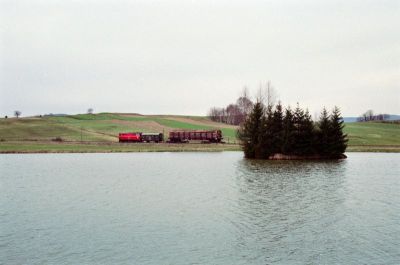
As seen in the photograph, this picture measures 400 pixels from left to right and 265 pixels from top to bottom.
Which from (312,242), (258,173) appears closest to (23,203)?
(312,242)

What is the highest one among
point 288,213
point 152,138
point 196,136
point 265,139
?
point 196,136

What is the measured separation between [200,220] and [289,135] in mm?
56299

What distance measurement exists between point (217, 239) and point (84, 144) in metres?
89.4

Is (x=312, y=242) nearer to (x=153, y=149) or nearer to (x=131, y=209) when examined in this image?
(x=131, y=209)

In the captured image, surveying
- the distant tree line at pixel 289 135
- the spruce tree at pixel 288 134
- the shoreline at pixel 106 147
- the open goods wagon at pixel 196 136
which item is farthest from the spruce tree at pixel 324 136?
the open goods wagon at pixel 196 136

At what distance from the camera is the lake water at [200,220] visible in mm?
21984

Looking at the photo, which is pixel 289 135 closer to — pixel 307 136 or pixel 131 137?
pixel 307 136

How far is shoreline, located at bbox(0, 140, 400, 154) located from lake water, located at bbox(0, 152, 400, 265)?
46.9 metres

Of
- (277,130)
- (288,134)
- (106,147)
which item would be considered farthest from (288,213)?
(106,147)

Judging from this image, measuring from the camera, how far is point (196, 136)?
405ft

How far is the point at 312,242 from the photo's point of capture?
24156 mm

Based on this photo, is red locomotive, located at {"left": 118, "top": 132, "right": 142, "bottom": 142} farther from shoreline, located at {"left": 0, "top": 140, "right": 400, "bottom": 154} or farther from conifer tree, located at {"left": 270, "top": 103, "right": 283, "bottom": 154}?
conifer tree, located at {"left": 270, "top": 103, "right": 283, "bottom": 154}

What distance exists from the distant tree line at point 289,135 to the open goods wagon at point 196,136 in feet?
111

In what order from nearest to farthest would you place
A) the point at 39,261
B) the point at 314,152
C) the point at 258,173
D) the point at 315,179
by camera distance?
the point at 39,261 → the point at 315,179 → the point at 258,173 → the point at 314,152
